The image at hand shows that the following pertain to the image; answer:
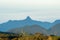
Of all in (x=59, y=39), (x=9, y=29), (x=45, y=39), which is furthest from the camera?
(x=9, y=29)

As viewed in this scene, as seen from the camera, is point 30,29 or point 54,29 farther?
point 30,29

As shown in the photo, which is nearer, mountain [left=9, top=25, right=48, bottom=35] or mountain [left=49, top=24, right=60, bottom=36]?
mountain [left=9, top=25, right=48, bottom=35]

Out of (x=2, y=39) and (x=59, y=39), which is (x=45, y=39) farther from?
(x=2, y=39)

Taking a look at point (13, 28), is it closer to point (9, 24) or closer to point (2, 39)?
point (9, 24)

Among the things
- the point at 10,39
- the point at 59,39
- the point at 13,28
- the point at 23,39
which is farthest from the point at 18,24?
the point at 59,39

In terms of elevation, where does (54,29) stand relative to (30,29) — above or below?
below

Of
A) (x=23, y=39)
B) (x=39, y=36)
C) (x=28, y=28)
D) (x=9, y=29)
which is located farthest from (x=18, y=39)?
(x=28, y=28)

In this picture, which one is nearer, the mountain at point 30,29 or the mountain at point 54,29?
the mountain at point 30,29

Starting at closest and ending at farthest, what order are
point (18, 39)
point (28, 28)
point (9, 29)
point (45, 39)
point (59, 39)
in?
point (59, 39), point (45, 39), point (18, 39), point (9, 29), point (28, 28)

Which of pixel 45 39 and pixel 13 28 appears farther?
pixel 13 28
